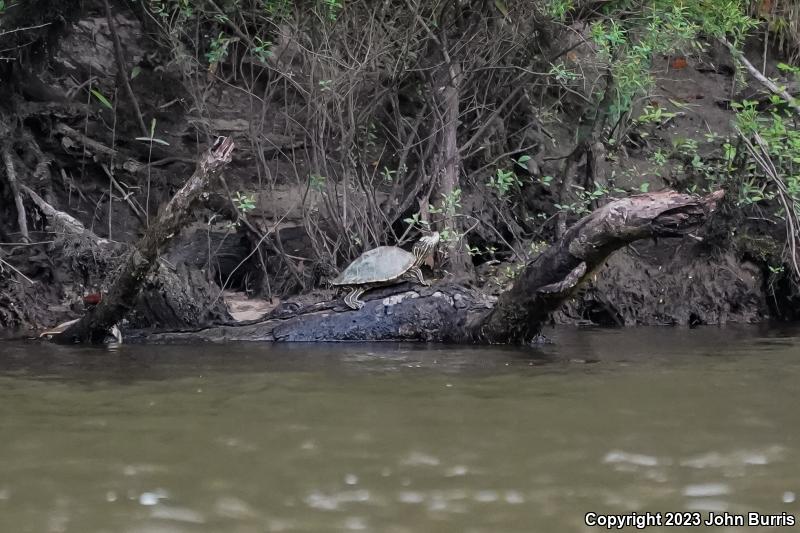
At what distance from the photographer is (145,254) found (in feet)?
19.1

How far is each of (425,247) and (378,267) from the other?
0.59 m

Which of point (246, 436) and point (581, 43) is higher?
point (581, 43)

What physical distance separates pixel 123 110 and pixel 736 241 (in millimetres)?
6605

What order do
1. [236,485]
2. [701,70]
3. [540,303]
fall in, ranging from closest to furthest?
[236,485]
[540,303]
[701,70]

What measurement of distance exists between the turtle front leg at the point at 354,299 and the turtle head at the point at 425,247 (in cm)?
59

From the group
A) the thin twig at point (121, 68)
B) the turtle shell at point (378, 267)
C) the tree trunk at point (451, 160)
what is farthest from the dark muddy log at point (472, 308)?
the thin twig at point (121, 68)

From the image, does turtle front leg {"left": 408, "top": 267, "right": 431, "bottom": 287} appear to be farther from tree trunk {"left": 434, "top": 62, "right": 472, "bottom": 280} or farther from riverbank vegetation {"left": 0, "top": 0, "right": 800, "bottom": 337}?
tree trunk {"left": 434, "top": 62, "right": 472, "bottom": 280}

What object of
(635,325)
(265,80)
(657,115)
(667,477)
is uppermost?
(265,80)

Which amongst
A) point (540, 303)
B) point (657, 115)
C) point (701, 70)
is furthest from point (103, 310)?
point (701, 70)

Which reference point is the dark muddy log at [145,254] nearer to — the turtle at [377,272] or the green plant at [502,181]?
the turtle at [377,272]

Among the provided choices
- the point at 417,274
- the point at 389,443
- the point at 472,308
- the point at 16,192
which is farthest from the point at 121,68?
the point at 389,443

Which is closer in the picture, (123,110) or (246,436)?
(246,436)

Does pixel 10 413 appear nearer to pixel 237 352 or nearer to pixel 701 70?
pixel 237 352

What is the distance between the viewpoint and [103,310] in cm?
619
